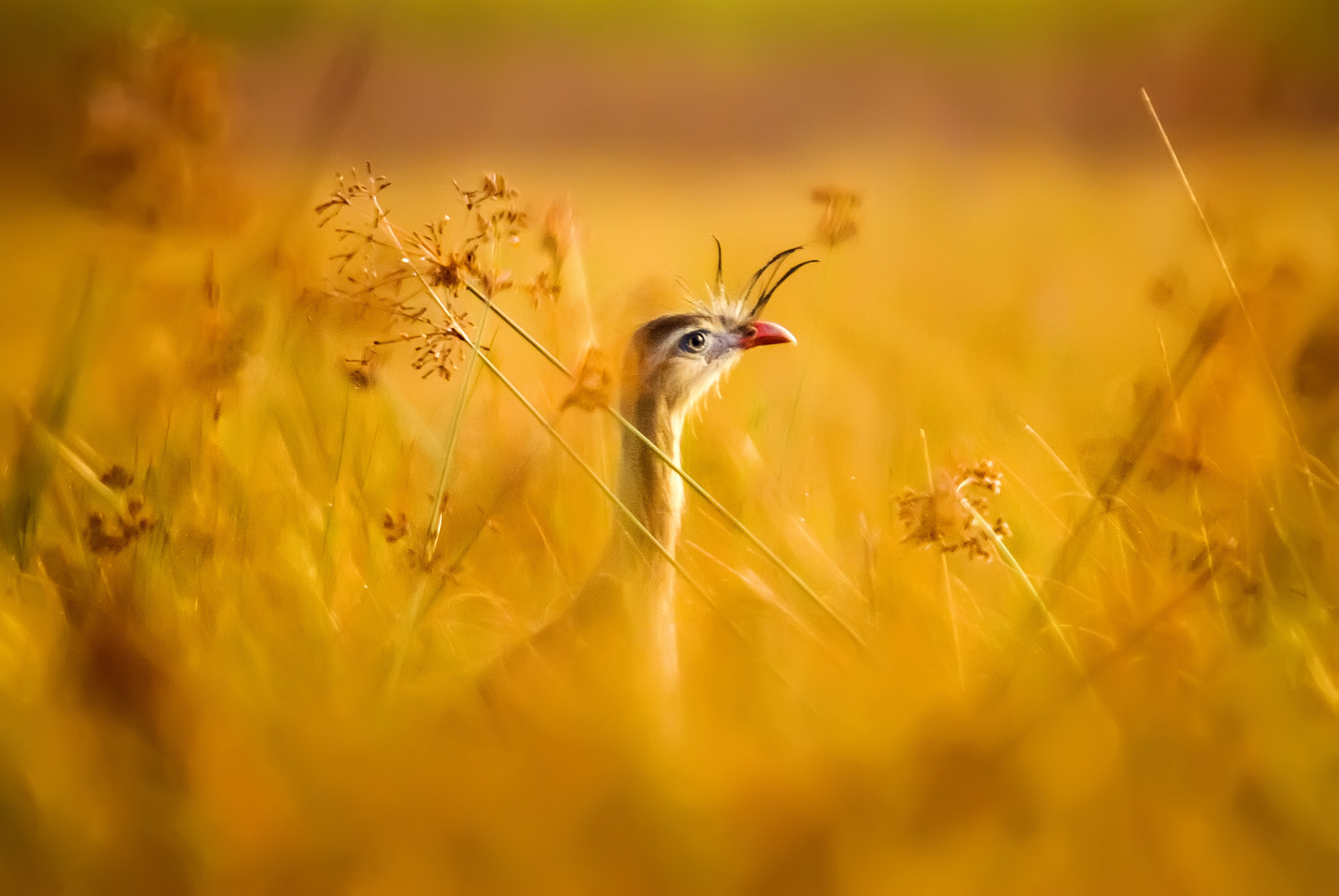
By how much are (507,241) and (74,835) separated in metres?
0.90

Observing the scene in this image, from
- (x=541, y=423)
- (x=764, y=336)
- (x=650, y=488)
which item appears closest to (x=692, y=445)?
(x=650, y=488)

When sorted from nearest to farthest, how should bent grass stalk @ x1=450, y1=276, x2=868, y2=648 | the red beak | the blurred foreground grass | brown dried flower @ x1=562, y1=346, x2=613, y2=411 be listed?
the blurred foreground grass < bent grass stalk @ x1=450, y1=276, x2=868, y2=648 < brown dried flower @ x1=562, y1=346, x2=613, y2=411 < the red beak

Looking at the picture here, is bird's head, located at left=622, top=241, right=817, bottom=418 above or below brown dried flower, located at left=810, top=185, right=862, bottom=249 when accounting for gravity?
below

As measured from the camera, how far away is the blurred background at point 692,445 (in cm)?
99

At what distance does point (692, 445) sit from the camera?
4.98ft

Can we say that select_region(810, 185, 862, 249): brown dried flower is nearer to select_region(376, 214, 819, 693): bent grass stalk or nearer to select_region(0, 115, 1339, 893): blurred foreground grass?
select_region(0, 115, 1339, 893): blurred foreground grass

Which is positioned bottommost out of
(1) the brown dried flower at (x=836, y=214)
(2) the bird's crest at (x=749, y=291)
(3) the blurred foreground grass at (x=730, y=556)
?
(3) the blurred foreground grass at (x=730, y=556)

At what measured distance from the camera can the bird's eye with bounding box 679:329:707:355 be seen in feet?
5.06

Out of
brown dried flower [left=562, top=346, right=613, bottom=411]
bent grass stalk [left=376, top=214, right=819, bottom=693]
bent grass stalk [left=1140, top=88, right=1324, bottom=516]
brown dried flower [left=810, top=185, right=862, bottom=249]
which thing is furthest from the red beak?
bent grass stalk [left=1140, top=88, right=1324, bottom=516]

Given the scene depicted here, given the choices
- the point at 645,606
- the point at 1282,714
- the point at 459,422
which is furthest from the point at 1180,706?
the point at 459,422

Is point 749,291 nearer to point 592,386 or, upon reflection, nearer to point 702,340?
point 702,340

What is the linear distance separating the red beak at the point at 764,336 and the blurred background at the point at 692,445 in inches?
1.7

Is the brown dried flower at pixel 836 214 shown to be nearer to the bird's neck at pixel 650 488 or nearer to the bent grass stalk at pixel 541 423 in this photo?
the bird's neck at pixel 650 488

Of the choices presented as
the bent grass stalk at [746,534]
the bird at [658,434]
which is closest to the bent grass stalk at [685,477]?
the bent grass stalk at [746,534]
